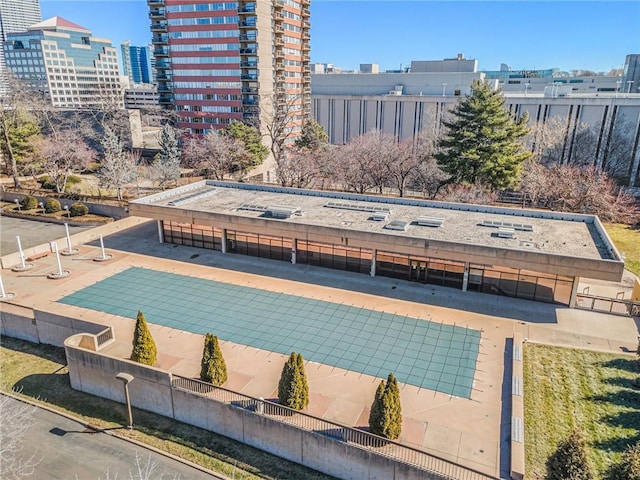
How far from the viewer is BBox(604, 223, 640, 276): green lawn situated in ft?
114

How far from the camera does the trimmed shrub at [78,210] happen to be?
156 feet

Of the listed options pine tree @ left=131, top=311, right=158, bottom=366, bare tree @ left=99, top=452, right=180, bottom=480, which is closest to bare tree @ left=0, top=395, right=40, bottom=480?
bare tree @ left=99, top=452, right=180, bottom=480

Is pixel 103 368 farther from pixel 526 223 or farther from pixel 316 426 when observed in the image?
pixel 526 223

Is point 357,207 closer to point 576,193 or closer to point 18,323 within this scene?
point 576,193

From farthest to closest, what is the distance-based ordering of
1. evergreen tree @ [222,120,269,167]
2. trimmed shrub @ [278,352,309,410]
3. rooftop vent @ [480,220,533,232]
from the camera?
1. evergreen tree @ [222,120,269,167]
2. rooftop vent @ [480,220,533,232]
3. trimmed shrub @ [278,352,309,410]

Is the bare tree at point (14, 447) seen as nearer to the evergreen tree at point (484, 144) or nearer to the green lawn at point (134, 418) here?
the green lawn at point (134, 418)

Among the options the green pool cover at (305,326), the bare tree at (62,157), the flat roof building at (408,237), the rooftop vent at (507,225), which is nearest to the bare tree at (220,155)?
the bare tree at (62,157)

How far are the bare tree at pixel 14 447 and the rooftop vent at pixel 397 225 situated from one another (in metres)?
22.7

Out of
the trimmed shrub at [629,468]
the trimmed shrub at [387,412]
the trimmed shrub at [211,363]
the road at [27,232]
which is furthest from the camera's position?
the road at [27,232]

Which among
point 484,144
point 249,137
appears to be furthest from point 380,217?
point 249,137

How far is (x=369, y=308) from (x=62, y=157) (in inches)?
1836

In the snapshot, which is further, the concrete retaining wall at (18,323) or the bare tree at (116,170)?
the bare tree at (116,170)

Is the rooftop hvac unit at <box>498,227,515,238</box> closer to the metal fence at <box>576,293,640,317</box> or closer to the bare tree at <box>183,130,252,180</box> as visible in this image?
the metal fence at <box>576,293,640,317</box>

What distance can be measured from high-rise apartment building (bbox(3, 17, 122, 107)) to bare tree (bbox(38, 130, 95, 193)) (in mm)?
104231
